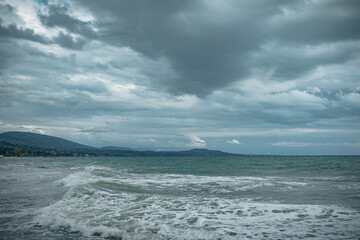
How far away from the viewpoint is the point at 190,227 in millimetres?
10117

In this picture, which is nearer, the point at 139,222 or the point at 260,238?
the point at 260,238

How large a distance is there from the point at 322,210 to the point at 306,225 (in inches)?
128

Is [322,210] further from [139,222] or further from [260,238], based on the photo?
[139,222]

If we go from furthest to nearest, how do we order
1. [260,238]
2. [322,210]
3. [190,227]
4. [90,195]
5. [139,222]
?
[90,195], [322,210], [139,222], [190,227], [260,238]

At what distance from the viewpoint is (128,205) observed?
569 inches

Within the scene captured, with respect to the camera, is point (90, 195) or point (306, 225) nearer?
point (306, 225)

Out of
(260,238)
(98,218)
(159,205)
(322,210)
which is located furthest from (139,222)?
(322,210)

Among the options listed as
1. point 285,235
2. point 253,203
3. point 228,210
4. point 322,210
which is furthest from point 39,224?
point 322,210

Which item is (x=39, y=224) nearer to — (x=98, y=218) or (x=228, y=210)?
(x=98, y=218)

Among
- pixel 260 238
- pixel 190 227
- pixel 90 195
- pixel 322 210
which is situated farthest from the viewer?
pixel 90 195

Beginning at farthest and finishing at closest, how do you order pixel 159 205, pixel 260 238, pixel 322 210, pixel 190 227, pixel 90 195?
pixel 90 195, pixel 159 205, pixel 322 210, pixel 190 227, pixel 260 238

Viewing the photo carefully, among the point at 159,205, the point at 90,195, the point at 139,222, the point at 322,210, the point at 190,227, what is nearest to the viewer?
the point at 190,227

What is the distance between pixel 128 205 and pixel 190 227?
5.70m

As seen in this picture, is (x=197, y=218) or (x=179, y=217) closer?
(x=197, y=218)
